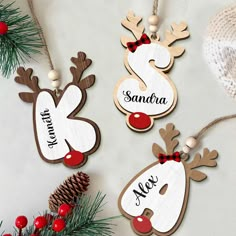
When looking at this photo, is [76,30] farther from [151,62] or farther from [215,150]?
[215,150]

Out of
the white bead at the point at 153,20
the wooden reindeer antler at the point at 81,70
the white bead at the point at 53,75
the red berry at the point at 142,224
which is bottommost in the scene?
the red berry at the point at 142,224

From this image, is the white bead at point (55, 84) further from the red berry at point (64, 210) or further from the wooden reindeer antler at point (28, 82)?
the red berry at point (64, 210)

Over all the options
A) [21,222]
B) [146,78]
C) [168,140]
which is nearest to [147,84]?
[146,78]

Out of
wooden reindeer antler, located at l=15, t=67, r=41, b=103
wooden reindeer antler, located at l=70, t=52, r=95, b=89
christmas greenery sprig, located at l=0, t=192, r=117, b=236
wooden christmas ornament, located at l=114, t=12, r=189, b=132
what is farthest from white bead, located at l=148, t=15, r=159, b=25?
christmas greenery sprig, located at l=0, t=192, r=117, b=236

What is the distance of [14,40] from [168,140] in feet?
1.07

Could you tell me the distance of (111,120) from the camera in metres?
0.80

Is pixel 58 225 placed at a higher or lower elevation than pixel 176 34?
lower

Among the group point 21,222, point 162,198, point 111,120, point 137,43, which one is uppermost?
point 137,43

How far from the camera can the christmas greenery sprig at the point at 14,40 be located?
80cm

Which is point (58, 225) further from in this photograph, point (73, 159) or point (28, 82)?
point (28, 82)

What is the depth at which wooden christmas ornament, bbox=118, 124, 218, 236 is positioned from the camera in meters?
0.74

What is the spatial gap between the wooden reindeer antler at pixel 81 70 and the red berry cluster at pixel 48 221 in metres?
0.23

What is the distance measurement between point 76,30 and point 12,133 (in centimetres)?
23

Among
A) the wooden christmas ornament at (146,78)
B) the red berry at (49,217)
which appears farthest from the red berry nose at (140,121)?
the red berry at (49,217)
